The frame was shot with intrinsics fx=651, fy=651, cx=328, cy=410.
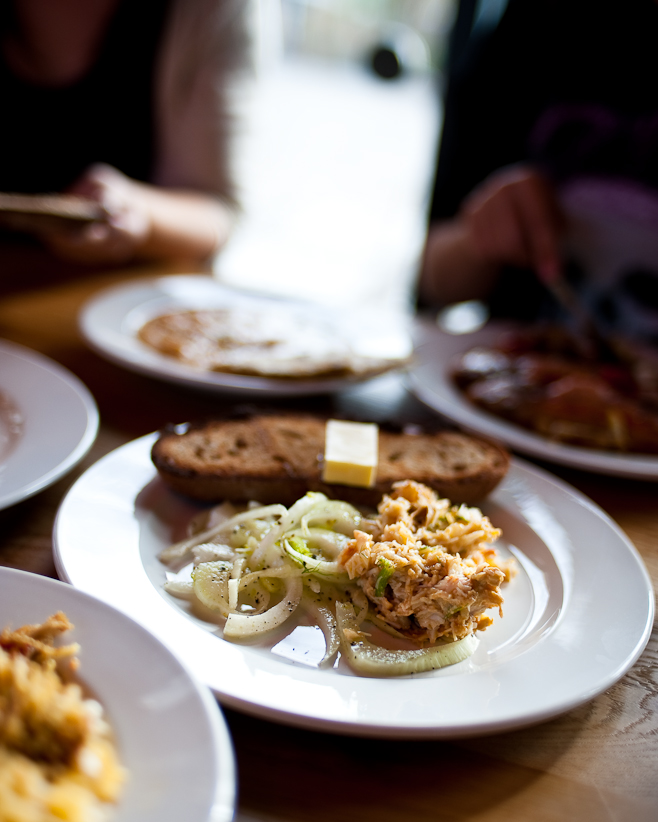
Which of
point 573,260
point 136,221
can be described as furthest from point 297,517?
point 573,260

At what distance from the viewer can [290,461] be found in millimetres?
1182

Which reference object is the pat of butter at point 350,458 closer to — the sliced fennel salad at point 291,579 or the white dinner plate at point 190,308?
the sliced fennel salad at point 291,579

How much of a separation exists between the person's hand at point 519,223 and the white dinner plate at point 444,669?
4.35 feet

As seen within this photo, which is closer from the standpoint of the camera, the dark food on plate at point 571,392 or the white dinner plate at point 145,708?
the white dinner plate at point 145,708

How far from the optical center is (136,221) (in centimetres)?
236

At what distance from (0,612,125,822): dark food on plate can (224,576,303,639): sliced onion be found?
0.78ft

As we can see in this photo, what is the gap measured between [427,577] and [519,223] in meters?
1.80

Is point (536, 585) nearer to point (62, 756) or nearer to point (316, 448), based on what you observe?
point (316, 448)

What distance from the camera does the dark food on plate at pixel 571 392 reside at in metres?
1.55

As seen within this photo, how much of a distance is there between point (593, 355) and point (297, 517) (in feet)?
4.42

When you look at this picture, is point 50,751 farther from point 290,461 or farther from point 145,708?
point 290,461

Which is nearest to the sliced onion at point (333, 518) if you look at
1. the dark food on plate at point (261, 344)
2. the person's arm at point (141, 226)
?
the dark food on plate at point (261, 344)

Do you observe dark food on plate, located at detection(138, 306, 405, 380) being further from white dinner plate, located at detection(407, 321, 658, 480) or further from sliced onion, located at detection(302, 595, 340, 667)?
sliced onion, located at detection(302, 595, 340, 667)

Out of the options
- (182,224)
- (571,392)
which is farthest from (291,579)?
(182,224)
